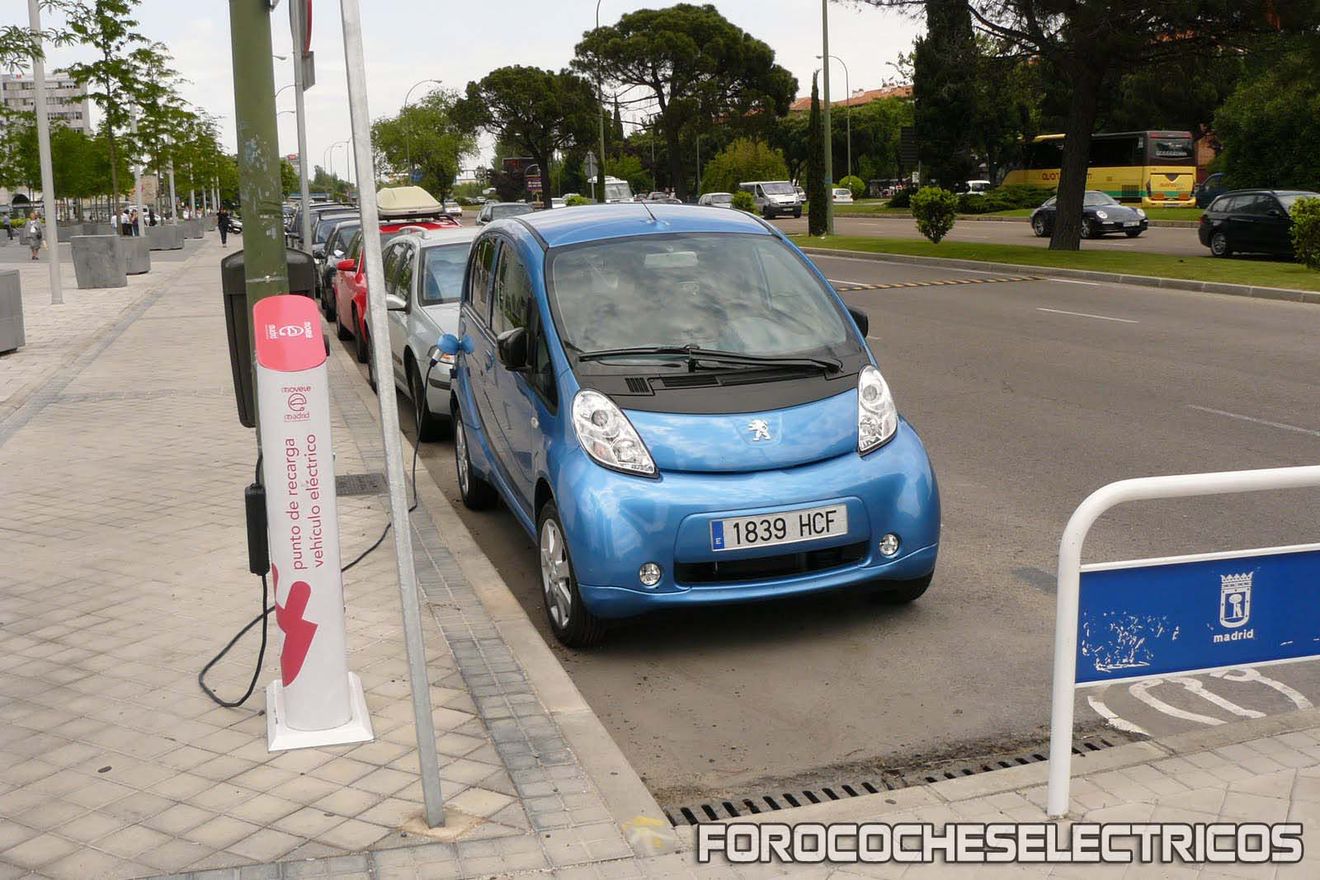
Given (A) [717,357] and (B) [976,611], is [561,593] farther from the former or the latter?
(B) [976,611]

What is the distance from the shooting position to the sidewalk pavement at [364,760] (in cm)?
377

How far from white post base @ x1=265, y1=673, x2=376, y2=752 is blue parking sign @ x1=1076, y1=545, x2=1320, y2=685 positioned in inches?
91.2

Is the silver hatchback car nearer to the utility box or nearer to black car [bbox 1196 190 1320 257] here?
the utility box

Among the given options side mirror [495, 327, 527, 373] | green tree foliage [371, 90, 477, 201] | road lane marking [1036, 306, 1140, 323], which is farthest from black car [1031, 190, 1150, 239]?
green tree foliage [371, 90, 477, 201]

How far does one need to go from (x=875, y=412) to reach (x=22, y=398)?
9661mm

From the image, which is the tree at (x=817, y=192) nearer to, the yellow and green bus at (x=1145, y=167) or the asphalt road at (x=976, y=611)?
the yellow and green bus at (x=1145, y=167)

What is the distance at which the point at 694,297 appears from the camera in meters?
6.33

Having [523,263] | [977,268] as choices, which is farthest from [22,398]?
[977,268]

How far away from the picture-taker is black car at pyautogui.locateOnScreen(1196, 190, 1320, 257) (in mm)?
26891

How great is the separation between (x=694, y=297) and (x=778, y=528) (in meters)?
1.43

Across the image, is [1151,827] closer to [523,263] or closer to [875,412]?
[875,412]

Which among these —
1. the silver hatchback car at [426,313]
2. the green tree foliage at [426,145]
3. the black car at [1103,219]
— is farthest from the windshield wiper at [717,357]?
the green tree foliage at [426,145]

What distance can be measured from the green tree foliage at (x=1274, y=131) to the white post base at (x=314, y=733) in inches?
1727

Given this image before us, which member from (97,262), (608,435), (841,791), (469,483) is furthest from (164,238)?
(841,791)
